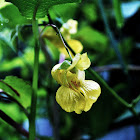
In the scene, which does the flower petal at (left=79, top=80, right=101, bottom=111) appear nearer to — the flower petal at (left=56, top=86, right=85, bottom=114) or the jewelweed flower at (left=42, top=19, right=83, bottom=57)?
the flower petal at (left=56, top=86, right=85, bottom=114)

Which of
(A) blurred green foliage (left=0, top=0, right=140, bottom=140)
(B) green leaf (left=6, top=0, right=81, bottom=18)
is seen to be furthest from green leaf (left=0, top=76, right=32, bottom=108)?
(B) green leaf (left=6, top=0, right=81, bottom=18)

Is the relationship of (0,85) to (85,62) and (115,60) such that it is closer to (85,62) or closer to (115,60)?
→ (85,62)

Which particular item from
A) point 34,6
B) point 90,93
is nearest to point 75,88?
point 90,93

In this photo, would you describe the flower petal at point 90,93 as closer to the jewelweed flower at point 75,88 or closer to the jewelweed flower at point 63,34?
the jewelweed flower at point 75,88

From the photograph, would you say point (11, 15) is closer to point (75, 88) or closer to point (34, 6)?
point (34, 6)

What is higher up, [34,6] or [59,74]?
[34,6]

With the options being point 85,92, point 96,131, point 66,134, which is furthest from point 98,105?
point 66,134

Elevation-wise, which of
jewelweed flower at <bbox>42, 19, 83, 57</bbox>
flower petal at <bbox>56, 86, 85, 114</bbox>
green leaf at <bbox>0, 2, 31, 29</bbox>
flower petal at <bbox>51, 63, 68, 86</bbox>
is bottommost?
flower petal at <bbox>56, 86, 85, 114</bbox>
